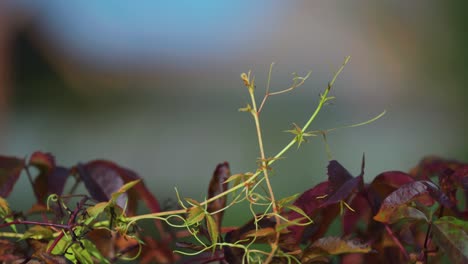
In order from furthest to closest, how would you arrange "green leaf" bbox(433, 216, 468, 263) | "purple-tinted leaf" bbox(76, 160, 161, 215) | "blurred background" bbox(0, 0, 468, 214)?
"blurred background" bbox(0, 0, 468, 214), "purple-tinted leaf" bbox(76, 160, 161, 215), "green leaf" bbox(433, 216, 468, 263)

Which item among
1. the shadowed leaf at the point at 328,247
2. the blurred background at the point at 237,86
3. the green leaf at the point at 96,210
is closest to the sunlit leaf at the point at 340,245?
the shadowed leaf at the point at 328,247

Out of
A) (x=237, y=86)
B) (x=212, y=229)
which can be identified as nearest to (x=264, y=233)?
(x=212, y=229)

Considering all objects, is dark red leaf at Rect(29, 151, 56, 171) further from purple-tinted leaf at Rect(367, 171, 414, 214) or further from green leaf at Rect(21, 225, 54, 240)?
purple-tinted leaf at Rect(367, 171, 414, 214)

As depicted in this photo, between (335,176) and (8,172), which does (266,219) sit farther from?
(8,172)

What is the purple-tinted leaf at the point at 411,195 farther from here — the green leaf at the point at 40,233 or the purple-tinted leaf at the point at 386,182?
the green leaf at the point at 40,233

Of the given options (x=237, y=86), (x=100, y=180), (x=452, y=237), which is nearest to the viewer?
(x=452, y=237)

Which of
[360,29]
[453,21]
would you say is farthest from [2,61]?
[453,21]

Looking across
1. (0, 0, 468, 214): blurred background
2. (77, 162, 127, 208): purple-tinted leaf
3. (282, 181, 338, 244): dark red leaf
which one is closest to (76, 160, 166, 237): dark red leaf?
(77, 162, 127, 208): purple-tinted leaf
